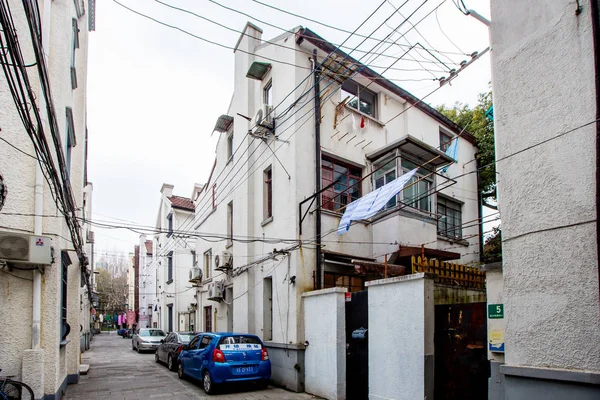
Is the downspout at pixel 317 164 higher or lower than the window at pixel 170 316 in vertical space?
higher

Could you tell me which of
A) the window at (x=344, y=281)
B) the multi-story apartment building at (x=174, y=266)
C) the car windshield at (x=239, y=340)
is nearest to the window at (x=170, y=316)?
the multi-story apartment building at (x=174, y=266)

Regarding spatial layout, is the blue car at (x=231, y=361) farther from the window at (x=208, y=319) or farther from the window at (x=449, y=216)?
the window at (x=449, y=216)

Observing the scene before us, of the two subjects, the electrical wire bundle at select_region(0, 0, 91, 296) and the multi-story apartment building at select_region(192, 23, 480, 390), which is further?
the multi-story apartment building at select_region(192, 23, 480, 390)

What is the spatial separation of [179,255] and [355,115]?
18.9 metres

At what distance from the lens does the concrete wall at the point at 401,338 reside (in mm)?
8023

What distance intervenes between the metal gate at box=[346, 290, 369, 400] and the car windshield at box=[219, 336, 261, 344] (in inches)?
115

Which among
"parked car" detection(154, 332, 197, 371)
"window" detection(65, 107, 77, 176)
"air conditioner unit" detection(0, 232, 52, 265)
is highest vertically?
"window" detection(65, 107, 77, 176)

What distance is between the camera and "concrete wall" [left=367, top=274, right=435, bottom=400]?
802 cm

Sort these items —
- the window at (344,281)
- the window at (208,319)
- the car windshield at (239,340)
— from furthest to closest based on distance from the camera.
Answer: the window at (208,319)
the window at (344,281)
the car windshield at (239,340)

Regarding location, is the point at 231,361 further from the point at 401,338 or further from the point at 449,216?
the point at 449,216

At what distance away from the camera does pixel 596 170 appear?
4672 millimetres

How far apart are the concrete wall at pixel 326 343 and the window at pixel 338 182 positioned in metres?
3.21

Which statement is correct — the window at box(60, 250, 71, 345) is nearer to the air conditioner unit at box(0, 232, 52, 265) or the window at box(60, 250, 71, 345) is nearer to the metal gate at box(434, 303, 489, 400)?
the air conditioner unit at box(0, 232, 52, 265)

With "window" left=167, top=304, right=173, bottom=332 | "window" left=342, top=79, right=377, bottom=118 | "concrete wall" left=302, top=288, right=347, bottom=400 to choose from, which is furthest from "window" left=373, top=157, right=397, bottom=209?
"window" left=167, top=304, right=173, bottom=332
